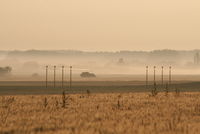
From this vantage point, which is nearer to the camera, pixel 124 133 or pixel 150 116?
pixel 124 133

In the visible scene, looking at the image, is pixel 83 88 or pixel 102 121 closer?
pixel 102 121

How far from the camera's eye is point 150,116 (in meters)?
40.8

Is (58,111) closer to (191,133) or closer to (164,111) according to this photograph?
(164,111)

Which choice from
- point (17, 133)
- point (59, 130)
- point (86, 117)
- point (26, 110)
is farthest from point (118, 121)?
point (26, 110)

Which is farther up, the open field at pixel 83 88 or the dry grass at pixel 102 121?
the open field at pixel 83 88

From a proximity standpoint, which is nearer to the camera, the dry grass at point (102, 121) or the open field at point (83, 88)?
the dry grass at point (102, 121)

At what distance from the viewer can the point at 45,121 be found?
37688 mm

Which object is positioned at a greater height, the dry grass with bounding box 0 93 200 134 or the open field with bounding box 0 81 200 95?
the open field with bounding box 0 81 200 95

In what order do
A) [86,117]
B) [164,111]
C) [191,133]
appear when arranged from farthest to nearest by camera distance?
1. [164,111]
2. [86,117]
3. [191,133]

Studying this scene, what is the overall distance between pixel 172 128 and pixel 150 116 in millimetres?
8521

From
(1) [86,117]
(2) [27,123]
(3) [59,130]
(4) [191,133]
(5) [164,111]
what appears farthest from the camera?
(5) [164,111]

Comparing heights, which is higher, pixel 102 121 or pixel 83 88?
pixel 83 88

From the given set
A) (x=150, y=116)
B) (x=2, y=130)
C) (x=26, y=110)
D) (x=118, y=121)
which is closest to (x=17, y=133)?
(x=2, y=130)

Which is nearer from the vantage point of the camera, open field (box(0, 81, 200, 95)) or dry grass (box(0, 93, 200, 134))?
dry grass (box(0, 93, 200, 134))
